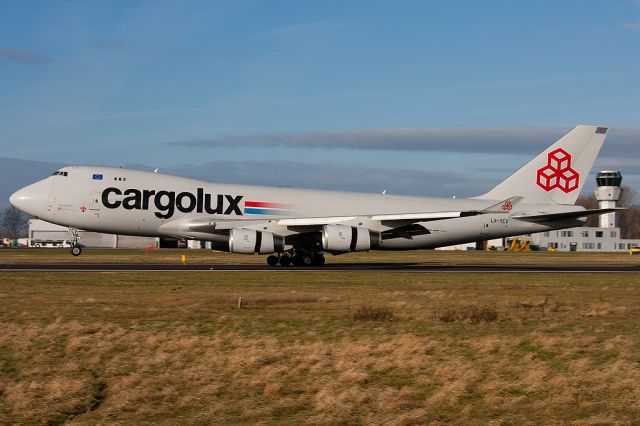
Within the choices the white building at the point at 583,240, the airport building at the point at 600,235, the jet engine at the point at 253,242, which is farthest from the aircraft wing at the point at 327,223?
the white building at the point at 583,240

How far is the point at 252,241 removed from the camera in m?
40.1

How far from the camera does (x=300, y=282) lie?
32219 mm

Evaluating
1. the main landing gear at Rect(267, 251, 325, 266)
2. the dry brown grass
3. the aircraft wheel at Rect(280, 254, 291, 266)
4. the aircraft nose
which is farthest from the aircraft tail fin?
the aircraft nose

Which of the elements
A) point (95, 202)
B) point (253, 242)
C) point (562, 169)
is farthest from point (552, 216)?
point (95, 202)

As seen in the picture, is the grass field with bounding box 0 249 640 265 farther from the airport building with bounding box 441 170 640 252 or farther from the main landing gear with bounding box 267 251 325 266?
the airport building with bounding box 441 170 640 252

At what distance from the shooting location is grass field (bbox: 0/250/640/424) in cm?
1148

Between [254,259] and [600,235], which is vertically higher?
[600,235]

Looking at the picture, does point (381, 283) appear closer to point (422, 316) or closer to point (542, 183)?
point (422, 316)

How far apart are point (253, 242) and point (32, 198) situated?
43.1 feet

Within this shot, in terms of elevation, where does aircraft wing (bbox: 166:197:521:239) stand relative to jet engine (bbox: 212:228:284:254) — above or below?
above

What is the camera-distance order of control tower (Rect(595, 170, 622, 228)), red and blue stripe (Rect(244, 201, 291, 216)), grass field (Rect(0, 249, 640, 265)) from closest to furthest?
red and blue stripe (Rect(244, 201, 291, 216)) → grass field (Rect(0, 249, 640, 265)) → control tower (Rect(595, 170, 622, 228))

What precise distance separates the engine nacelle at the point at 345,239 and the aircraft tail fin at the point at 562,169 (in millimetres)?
12056

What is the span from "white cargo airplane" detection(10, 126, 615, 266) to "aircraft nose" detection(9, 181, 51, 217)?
56mm

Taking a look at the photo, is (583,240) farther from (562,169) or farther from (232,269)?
(232,269)
